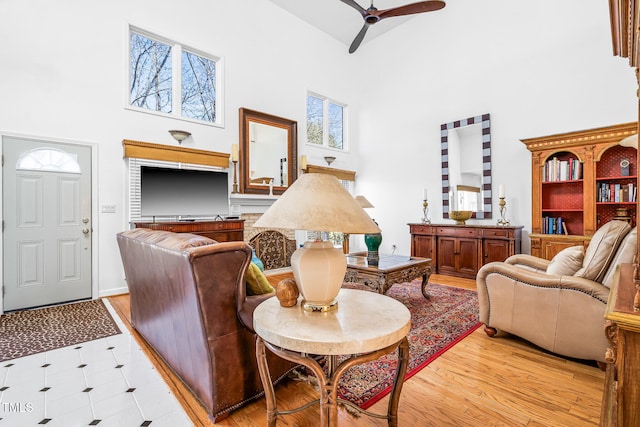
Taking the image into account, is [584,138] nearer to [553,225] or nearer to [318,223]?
[553,225]

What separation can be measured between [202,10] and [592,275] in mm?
5862

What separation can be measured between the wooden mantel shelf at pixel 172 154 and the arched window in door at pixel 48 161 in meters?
0.58

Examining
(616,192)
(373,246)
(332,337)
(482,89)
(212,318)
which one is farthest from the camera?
(482,89)

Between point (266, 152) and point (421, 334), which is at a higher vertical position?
point (266, 152)

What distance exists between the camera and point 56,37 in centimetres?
359

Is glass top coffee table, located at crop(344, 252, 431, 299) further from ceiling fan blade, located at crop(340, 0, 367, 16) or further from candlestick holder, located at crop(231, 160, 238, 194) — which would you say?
ceiling fan blade, located at crop(340, 0, 367, 16)

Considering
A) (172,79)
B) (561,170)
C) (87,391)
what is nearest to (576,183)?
(561,170)

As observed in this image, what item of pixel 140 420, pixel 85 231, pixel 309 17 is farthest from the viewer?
pixel 309 17

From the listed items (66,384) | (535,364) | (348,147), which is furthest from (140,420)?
(348,147)

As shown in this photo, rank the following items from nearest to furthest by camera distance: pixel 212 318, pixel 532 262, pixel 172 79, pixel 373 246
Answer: pixel 212 318 < pixel 532 262 < pixel 373 246 < pixel 172 79

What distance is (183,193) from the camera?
14.3 ft

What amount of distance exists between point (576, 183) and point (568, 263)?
2588mm

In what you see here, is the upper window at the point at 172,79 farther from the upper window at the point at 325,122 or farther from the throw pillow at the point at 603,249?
the throw pillow at the point at 603,249

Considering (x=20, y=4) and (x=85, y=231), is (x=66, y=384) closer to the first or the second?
(x=85, y=231)
